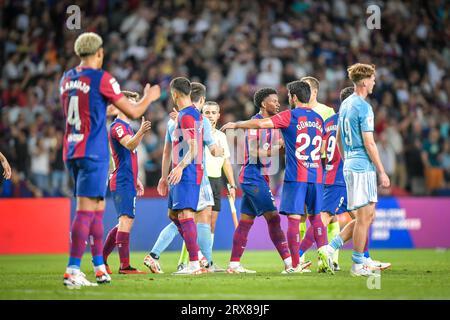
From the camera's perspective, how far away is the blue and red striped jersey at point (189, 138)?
1042 centimetres

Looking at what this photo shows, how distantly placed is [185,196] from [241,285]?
1.72 meters

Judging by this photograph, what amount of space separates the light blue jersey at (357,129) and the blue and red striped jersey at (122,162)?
288 cm

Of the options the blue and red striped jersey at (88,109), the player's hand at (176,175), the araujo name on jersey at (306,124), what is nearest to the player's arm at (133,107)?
the blue and red striped jersey at (88,109)

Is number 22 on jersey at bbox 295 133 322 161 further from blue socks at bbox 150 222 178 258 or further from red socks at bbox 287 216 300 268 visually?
blue socks at bbox 150 222 178 258

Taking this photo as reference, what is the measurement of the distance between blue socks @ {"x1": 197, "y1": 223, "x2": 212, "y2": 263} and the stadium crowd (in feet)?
24.4

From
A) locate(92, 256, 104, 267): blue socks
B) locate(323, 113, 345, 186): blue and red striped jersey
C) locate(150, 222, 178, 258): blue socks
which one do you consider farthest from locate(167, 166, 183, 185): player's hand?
locate(323, 113, 345, 186): blue and red striped jersey

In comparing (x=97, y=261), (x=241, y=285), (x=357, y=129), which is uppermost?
(x=357, y=129)

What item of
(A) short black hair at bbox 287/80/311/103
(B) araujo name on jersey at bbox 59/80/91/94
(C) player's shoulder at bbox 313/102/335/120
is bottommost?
(B) araujo name on jersey at bbox 59/80/91/94

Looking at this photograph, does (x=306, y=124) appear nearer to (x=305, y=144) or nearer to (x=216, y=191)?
(x=305, y=144)

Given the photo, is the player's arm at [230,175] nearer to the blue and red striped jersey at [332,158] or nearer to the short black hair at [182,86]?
the blue and red striped jersey at [332,158]

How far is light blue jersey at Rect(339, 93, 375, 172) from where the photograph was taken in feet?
32.8

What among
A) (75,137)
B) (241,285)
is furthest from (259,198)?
(75,137)

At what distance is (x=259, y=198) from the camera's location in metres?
11.2

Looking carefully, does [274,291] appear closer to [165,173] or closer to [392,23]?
[165,173]
